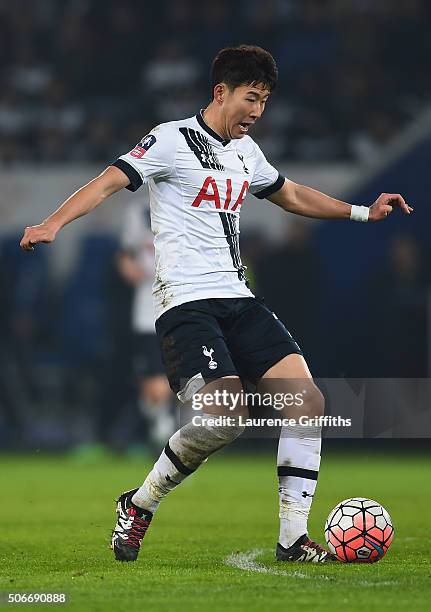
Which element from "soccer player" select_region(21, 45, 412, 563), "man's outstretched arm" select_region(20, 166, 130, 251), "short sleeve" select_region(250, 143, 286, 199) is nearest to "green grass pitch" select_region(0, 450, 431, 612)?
"soccer player" select_region(21, 45, 412, 563)

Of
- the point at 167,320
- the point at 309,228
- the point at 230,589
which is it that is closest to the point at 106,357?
the point at 309,228

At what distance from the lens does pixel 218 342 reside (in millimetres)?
5574

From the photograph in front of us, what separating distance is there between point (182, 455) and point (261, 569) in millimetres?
617

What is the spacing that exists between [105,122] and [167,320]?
429 inches

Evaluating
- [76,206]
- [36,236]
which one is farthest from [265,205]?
[36,236]

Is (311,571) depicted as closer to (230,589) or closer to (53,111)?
(230,589)

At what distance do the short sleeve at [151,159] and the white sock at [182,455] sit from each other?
1.06 meters

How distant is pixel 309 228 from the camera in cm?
1421

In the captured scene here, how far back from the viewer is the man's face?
577cm

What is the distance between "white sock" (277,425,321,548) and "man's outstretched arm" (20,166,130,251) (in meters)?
1.32

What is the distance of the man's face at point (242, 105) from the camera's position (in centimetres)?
577

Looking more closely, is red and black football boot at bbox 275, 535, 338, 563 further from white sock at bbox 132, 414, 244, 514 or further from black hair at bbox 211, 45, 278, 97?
black hair at bbox 211, 45, 278, 97

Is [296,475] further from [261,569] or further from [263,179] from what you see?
[263,179]

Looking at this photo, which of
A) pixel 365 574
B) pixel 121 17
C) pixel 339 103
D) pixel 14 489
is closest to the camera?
pixel 365 574
